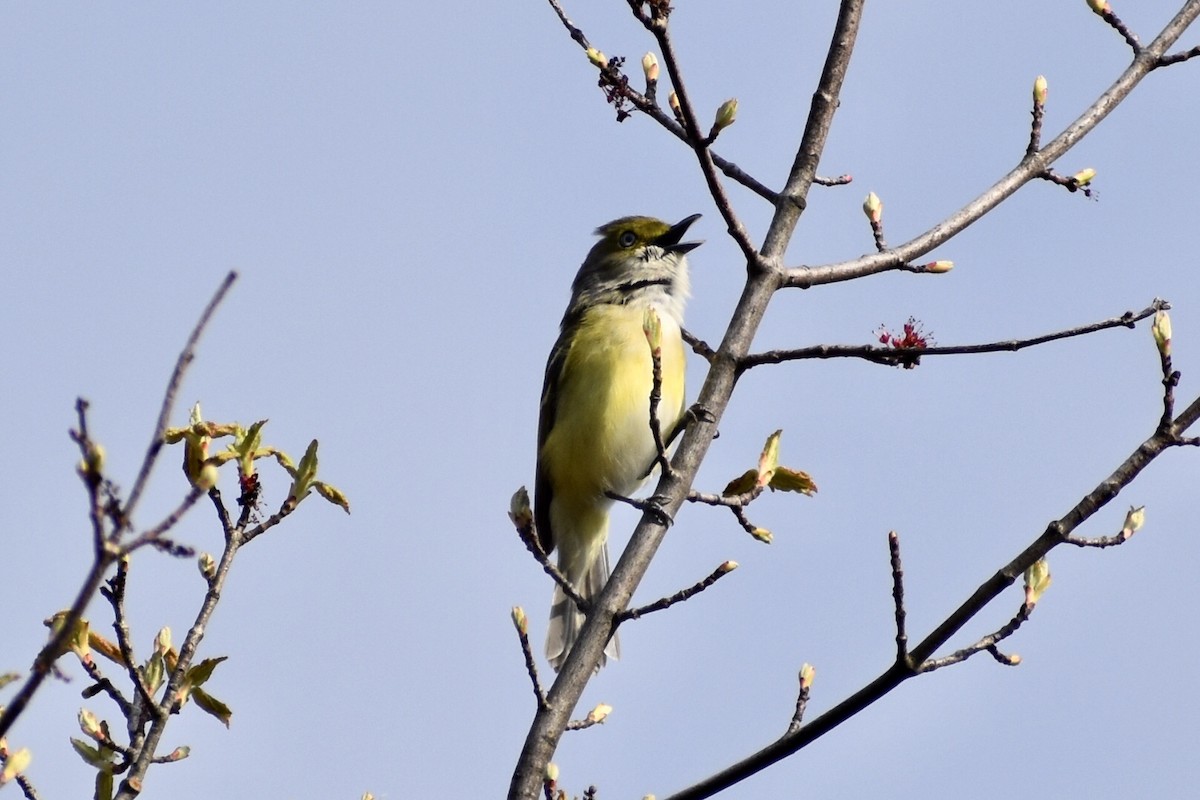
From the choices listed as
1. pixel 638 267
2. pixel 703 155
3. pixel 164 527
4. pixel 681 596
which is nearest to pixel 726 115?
pixel 703 155

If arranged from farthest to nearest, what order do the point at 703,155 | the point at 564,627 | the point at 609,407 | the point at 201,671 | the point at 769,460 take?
the point at 564,627
the point at 609,407
the point at 769,460
the point at 703,155
the point at 201,671

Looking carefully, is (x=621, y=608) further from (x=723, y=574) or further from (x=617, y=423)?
(x=617, y=423)

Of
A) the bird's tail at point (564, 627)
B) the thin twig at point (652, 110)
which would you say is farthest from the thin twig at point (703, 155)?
the bird's tail at point (564, 627)

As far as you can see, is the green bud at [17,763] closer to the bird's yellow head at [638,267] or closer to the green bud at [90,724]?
the green bud at [90,724]

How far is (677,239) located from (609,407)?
4.87 feet

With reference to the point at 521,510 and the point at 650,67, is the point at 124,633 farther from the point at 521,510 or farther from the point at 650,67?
the point at 650,67

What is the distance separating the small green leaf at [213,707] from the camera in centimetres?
446

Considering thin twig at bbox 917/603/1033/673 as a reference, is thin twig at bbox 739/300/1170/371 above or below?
above

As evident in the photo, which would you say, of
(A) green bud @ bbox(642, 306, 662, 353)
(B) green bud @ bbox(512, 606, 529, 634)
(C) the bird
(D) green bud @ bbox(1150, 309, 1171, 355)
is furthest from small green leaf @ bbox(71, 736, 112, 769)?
(C) the bird

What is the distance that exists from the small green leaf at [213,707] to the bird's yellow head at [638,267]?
521cm

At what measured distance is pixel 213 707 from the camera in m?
4.50

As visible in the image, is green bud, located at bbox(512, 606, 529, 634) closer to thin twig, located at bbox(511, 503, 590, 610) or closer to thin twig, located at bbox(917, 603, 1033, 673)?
thin twig, located at bbox(511, 503, 590, 610)

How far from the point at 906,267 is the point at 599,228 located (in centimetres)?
525

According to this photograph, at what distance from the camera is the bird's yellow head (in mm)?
9406
